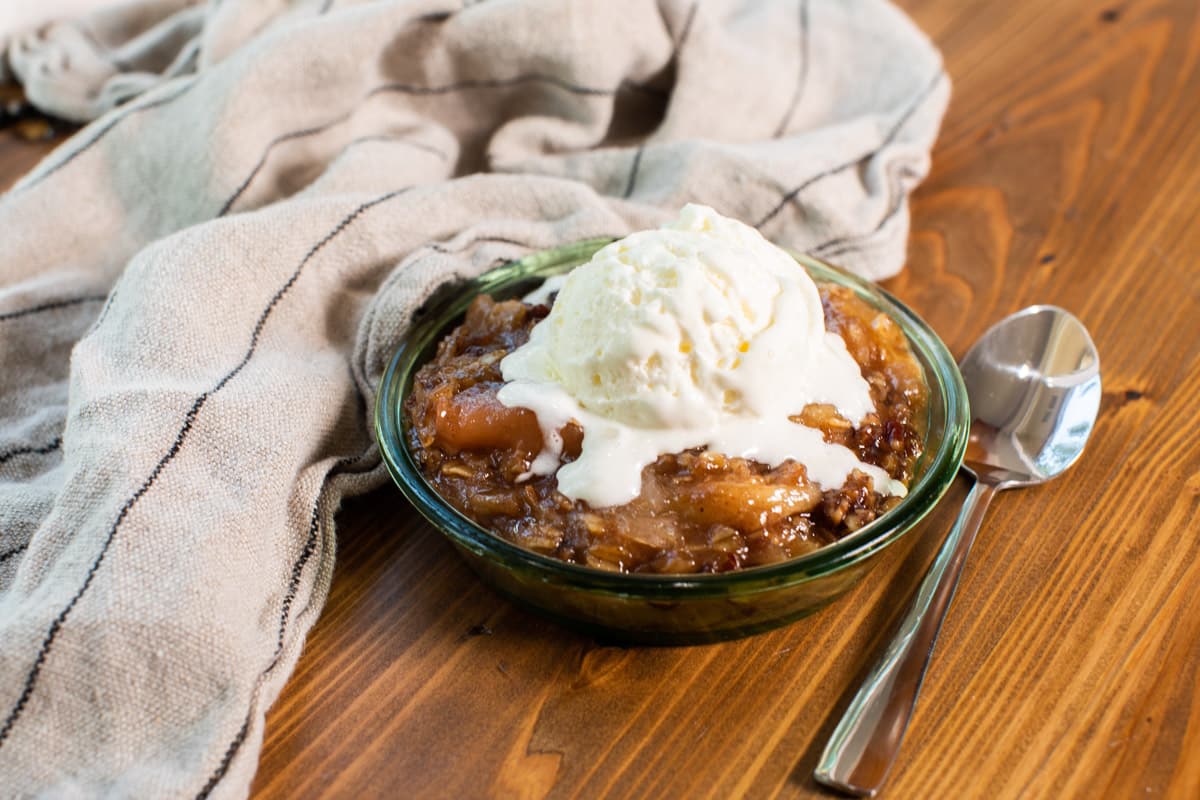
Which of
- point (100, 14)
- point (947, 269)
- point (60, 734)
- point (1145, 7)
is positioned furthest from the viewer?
point (1145, 7)

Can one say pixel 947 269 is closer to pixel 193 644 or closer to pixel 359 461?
pixel 359 461

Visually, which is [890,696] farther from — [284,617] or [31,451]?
[31,451]

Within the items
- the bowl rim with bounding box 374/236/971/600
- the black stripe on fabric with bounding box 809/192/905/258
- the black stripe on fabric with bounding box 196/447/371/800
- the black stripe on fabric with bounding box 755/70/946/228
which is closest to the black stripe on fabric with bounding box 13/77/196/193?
the bowl rim with bounding box 374/236/971/600

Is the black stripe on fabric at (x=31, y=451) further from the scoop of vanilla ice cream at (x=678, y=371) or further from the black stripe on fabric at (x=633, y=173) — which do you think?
the black stripe on fabric at (x=633, y=173)

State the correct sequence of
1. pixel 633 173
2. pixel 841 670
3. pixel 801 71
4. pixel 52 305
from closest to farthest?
1. pixel 841 670
2. pixel 52 305
3. pixel 633 173
4. pixel 801 71

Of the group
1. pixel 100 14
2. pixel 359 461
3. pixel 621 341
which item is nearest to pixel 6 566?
pixel 359 461

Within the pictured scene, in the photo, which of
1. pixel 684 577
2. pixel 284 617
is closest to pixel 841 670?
pixel 684 577

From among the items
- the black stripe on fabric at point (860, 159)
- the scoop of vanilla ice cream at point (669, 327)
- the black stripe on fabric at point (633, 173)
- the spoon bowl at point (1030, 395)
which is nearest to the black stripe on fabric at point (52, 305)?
the scoop of vanilla ice cream at point (669, 327)

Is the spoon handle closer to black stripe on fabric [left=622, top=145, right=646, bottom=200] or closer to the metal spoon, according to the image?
the metal spoon
